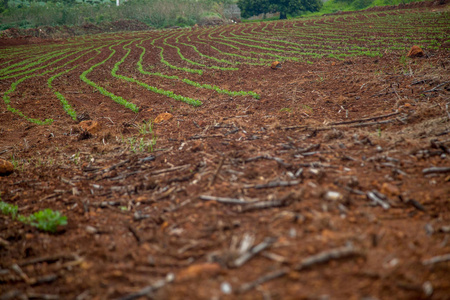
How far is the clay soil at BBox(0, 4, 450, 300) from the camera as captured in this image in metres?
2.11

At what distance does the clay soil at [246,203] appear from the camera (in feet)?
6.91

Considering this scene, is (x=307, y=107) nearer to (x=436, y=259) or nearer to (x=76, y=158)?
(x=436, y=259)

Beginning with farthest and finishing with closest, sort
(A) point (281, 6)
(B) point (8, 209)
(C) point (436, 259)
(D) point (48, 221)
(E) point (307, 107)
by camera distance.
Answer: (A) point (281, 6) → (E) point (307, 107) → (B) point (8, 209) → (D) point (48, 221) → (C) point (436, 259)

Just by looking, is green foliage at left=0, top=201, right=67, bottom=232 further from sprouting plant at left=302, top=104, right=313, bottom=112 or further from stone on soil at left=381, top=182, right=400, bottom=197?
sprouting plant at left=302, top=104, right=313, bottom=112

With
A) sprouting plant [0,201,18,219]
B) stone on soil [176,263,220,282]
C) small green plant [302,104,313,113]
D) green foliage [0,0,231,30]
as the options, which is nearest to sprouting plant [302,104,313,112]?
small green plant [302,104,313,113]

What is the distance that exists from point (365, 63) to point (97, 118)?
12.1 m

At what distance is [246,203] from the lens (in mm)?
3242

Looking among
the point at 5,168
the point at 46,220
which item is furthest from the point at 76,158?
the point at 46,220

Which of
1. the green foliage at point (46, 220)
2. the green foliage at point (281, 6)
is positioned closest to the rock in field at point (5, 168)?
the green foliage at point (46, 220)

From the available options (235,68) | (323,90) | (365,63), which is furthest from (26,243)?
(365,63)

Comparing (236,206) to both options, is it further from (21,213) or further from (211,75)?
(211,75)

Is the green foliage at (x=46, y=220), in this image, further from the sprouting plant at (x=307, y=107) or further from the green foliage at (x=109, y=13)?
the green foliage at (x=109, y=13)

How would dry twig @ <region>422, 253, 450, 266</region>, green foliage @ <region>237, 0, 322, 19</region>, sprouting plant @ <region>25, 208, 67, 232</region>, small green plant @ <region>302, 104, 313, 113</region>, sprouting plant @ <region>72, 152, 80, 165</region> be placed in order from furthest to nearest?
green foliage @ <region>237, 0, 322, 19</region> < small green plant @ <region>302, 104, 313, 113</region> < sprouting plant @ <region>72, 152, 80, 165</region> < sprouting plant @ <region>25, 208, 67, 232</region> < dry twig @ <region>422, 253, 450, 266</region>

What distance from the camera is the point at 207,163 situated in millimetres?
4414
